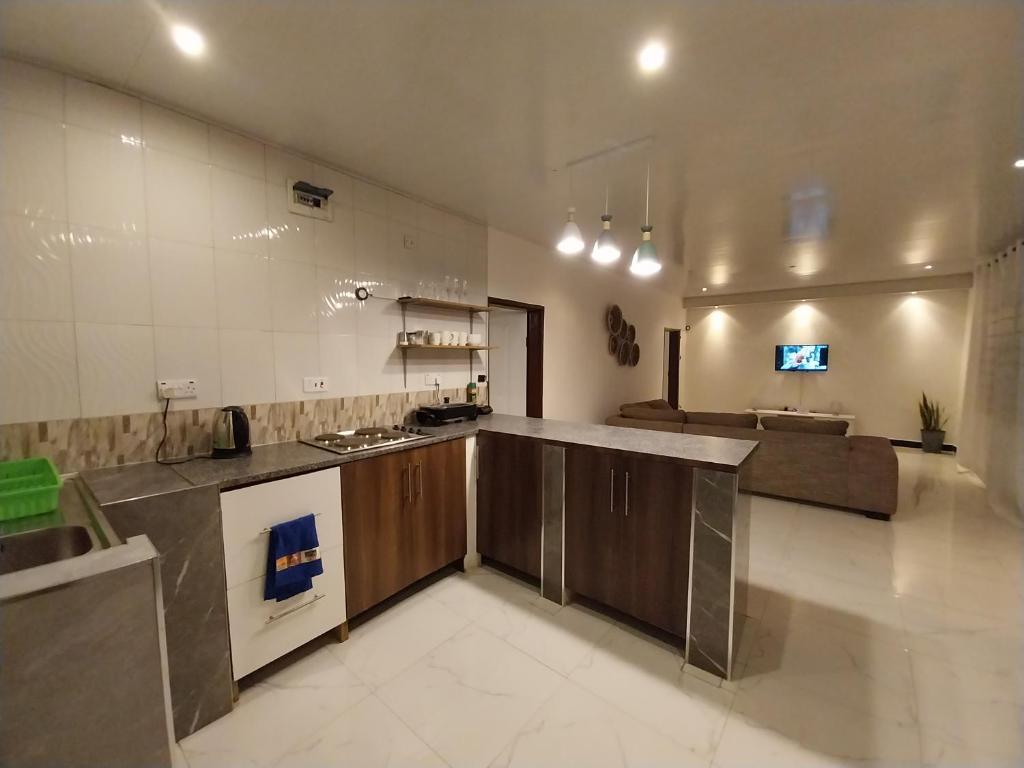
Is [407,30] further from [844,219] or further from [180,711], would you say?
[844,219]

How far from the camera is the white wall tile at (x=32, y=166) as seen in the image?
142cm

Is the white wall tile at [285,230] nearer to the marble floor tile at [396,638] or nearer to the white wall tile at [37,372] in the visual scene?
the white wall tile at [37,372]

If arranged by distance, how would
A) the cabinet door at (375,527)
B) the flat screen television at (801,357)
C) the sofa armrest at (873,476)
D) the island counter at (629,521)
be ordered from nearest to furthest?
the island counter at (629,521), the cabinet door at (375,527), the sofa armrest at (873,476), the flat screen television at (801,357)

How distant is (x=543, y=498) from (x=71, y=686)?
1.75m

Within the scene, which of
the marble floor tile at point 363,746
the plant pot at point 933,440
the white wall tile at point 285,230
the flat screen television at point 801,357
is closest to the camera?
the marble floor tile at point 363,746

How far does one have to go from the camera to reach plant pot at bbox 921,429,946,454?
5.64 meters

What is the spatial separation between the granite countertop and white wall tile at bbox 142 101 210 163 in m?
2.00

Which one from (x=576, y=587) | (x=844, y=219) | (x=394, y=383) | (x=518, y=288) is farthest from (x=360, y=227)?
(x=844, y=219)

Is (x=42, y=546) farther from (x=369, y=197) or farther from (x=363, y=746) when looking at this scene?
(x=369, y=197)

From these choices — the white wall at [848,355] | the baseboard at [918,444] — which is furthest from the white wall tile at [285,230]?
the baseboard at [918,444]

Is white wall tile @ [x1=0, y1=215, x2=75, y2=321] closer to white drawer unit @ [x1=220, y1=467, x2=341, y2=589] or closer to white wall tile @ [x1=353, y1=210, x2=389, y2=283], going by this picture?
white drawer unit @ [x1=220, y1=467, x2=341, y2=589]

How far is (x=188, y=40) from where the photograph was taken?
141cm

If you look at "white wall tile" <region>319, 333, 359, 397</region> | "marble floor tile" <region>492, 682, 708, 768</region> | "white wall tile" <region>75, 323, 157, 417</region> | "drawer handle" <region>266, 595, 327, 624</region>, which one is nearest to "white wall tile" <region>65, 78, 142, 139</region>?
"white wall tile" <region>75, 323, 157, 417</region>

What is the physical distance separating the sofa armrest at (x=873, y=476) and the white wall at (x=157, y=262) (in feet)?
12.9
